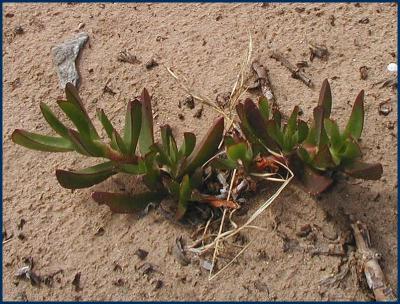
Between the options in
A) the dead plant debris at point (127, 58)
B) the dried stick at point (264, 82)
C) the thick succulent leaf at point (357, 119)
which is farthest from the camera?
the dead plant debris at point (127, 58)

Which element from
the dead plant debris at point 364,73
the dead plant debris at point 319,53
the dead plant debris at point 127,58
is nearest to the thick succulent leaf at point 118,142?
the dead plant debris at point 127,58

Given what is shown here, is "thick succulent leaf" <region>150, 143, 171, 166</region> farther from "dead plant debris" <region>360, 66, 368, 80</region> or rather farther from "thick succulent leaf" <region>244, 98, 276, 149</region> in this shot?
"dead plant debris" <region>360, 66, 368, 80</region>

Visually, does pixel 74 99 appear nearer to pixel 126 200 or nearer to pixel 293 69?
pixel 126 200

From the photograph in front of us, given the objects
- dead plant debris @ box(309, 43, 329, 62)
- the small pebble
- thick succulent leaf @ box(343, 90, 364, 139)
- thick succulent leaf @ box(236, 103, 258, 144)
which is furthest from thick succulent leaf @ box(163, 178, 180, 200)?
dead plant debris @ box(309, 43, 329, 62)

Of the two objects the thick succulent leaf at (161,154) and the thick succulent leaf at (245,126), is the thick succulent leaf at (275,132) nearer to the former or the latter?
the thick succulent leaf at (245,126)

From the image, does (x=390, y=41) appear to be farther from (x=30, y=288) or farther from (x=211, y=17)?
(x=30, y=288)

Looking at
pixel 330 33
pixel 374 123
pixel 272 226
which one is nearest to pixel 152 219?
pixel 272 226
